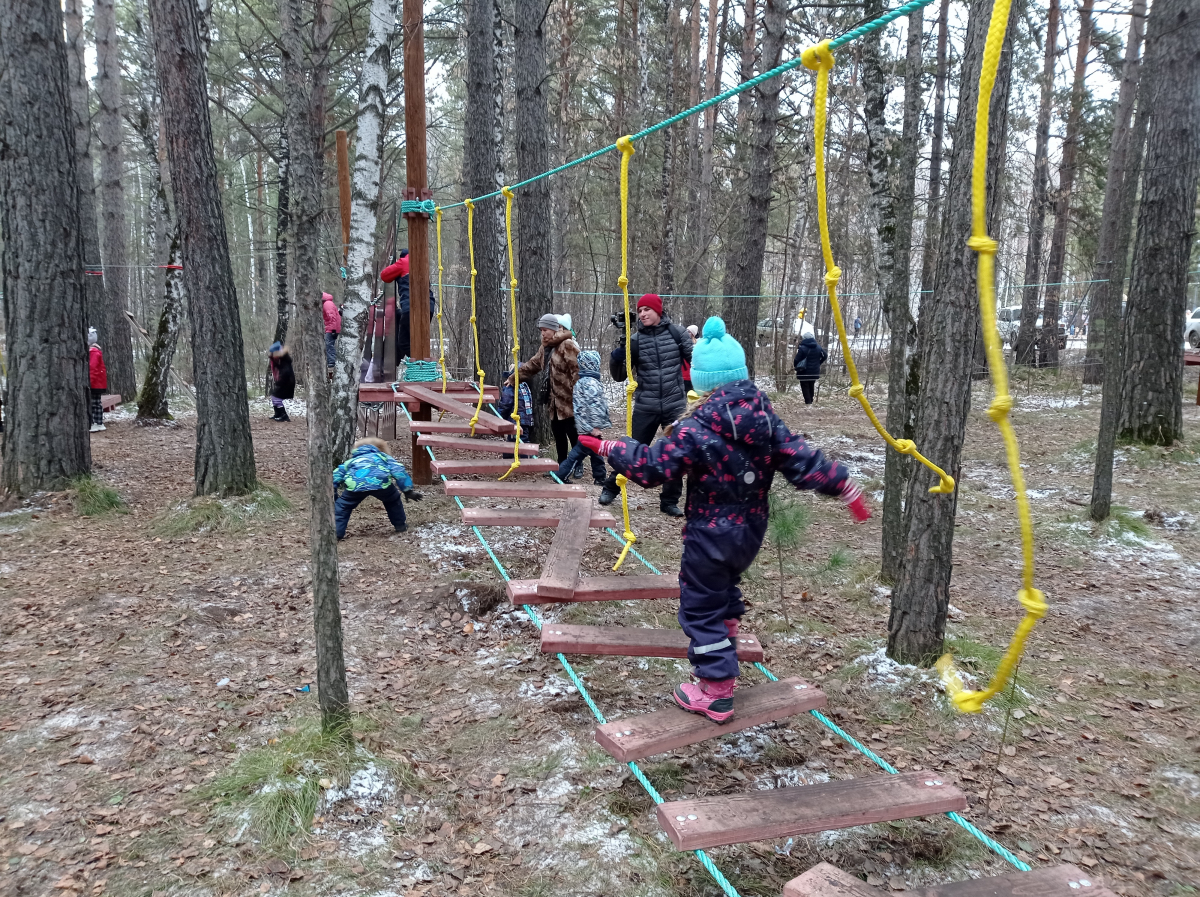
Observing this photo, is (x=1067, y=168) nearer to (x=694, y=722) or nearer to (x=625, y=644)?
(x=625, y=644)

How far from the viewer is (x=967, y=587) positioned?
5449mm

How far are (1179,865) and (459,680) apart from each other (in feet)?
10.3

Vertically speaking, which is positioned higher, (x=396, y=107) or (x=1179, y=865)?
(x=396, y=107)

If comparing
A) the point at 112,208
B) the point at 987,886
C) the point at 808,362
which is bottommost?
the point at 987,886

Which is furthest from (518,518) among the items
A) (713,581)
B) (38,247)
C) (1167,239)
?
(1167,239)

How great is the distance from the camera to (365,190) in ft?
22.6

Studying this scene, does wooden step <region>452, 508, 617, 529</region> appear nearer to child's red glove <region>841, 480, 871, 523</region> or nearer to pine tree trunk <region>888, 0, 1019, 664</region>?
pine tree trunk <region>888, 0, 1019, 664</region>

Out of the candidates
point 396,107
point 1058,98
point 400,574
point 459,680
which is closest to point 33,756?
point 459,680

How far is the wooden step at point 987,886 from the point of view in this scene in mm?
2102

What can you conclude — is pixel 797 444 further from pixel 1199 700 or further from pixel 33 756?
pixel 33 756

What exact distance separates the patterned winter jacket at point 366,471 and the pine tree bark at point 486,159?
2.88m

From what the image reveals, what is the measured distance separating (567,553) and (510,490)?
2.81 ft

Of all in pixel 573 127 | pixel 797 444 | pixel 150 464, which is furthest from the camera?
pixel 573 127

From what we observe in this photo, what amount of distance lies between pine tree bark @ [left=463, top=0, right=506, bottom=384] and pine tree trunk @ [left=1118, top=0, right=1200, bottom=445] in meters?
6.61
